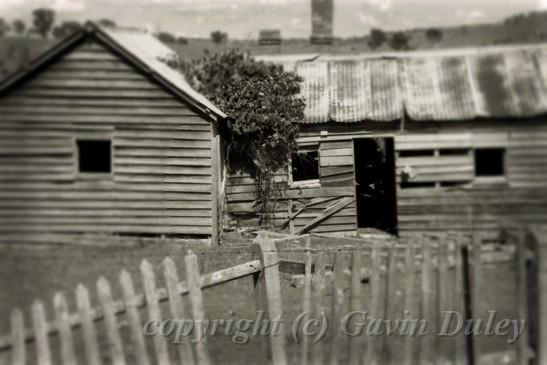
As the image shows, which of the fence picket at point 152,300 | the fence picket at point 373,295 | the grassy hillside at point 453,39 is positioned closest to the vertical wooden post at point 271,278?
the fence picket at point 373,295

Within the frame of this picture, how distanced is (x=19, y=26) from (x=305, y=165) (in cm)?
631

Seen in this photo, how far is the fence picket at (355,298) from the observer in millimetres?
3613

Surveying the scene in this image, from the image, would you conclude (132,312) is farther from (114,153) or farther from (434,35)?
(434,35)

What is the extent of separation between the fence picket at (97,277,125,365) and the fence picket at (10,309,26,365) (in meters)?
0.50

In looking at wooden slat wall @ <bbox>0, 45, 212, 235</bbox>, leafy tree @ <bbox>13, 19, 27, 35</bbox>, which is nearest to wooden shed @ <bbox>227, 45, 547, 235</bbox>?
wooden slat wall @ <bbox>0, 45, 212, 235</bbox>

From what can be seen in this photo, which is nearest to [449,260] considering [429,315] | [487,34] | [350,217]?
[429,315]

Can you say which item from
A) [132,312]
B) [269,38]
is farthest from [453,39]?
[132,312]

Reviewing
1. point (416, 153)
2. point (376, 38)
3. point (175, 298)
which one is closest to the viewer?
point (175, 298)

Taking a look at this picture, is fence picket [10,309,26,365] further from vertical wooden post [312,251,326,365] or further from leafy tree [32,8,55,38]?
leafy tree [32,8,55,38]

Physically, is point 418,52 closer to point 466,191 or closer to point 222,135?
point 466,191

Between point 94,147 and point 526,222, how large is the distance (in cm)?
706

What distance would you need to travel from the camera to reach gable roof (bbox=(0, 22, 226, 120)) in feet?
22.2

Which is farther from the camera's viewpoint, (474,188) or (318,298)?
(474,188)

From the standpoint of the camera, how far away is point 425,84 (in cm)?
859
